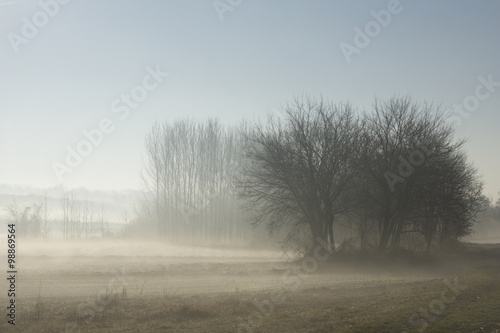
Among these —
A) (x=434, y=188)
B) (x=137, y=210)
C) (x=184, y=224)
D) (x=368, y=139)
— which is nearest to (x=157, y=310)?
(x=368, y=139)

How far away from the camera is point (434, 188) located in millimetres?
29500

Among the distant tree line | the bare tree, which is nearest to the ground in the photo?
the bare tree

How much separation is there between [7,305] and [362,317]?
34.9 feet

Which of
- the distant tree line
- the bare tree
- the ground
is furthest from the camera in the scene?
the distant tree line

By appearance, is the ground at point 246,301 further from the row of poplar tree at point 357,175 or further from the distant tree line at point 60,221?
the distant tree line at point 60,221

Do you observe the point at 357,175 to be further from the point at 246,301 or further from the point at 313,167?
the point at 246,301

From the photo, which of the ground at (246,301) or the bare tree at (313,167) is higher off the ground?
the bare tree at (313,167)

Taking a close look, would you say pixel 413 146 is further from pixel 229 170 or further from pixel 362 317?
pixel 229 170

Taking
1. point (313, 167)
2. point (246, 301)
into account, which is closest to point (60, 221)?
point (313, 167)

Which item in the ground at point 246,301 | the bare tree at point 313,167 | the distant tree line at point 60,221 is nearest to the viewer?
the ground at point 246,301

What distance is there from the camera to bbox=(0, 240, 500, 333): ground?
35.6 ft

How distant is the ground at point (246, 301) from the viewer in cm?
1084

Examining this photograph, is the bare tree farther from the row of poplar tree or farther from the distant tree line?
the distant tree line

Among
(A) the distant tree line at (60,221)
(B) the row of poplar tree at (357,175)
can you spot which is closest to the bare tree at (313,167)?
(B) the row of poplar tree at (357,175)
